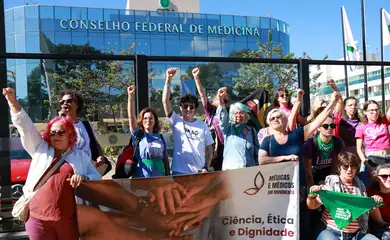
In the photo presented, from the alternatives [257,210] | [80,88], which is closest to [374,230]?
[257,210]

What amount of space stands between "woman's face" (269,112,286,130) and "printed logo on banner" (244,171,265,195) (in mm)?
535

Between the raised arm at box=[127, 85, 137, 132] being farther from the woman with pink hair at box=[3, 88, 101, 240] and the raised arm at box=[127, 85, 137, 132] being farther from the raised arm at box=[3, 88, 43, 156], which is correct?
the raised arm at box=[3, 88, 43, 156]

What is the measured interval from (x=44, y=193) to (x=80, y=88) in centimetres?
175

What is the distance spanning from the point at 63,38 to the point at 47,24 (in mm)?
2458

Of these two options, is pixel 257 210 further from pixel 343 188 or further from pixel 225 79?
pixel 225 79

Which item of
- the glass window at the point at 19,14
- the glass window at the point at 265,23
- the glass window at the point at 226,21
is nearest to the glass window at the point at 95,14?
the glass window at the point at 19,14

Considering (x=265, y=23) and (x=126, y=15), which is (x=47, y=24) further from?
(x=265, y=23)

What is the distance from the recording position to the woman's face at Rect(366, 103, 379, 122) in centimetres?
518

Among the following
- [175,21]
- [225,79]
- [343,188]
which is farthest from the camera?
[175,21]

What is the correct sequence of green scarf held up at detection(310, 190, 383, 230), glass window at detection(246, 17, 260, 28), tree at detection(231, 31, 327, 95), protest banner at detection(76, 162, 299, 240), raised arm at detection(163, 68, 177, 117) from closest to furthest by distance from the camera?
protest banner at detection(76, 162, 299, 240) < green scarf held up at detection(310, 190, 383, 230) < raised arm at detection(163, 68, 177, 117) < tree at detection(231, 31, 327, 95) < glass window at detection(246, 17, 260, 28)

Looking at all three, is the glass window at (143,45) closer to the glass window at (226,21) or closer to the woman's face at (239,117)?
the glass window at (226,21)

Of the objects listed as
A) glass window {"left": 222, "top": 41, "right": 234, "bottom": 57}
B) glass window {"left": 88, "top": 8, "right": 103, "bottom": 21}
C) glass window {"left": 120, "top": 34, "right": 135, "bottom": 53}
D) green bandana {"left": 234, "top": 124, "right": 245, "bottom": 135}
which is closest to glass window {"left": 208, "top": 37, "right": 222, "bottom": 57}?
glass window {"left": 222, "top": 41, "right": 234, "bottom": 57}

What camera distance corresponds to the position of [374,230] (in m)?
4.26

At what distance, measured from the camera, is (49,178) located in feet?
11.2
